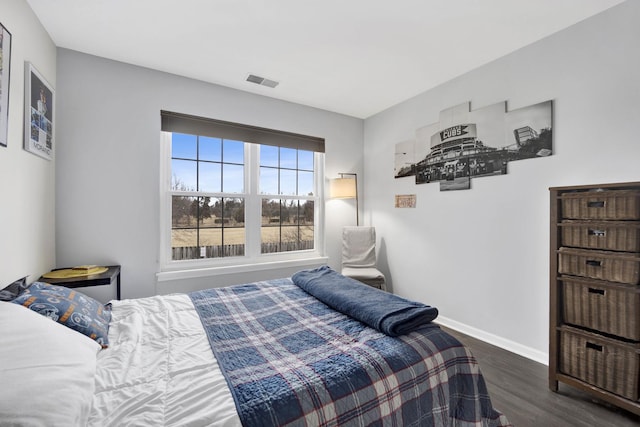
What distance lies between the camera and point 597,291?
1.82 m

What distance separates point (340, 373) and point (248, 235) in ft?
8.44

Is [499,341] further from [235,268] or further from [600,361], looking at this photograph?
[235,268]

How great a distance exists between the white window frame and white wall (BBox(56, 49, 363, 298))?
0.42ft

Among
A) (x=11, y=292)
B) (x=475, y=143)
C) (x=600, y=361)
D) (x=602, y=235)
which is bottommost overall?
(x=600, y=361)

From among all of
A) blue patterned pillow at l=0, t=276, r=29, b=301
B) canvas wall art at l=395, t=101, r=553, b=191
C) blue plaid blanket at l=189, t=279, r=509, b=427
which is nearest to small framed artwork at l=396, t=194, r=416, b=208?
canvas wall art at l=395, t=101, r=553, b=191

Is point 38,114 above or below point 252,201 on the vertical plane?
above

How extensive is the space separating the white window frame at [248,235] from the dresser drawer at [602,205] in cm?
265

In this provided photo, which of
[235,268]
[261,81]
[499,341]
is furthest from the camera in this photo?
[235,268]

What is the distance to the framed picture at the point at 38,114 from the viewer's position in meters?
1.96

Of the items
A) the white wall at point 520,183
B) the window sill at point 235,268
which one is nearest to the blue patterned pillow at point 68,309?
the window sill at point 235,268

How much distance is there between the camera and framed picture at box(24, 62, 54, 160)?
6.42 ft

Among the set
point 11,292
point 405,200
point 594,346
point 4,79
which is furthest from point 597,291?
point 4,79

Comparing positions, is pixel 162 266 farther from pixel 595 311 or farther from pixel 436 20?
pixel 595 311

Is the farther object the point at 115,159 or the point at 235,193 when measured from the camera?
the point at 235,193
